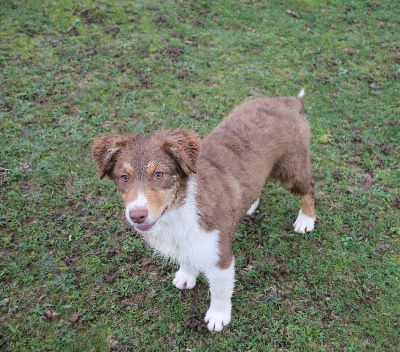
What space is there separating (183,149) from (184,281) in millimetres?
1838

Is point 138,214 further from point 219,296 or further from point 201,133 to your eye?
point 201,133

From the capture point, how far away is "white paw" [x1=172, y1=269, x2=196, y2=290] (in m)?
3.83

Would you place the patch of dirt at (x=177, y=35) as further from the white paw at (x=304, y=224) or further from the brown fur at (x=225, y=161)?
the white paw at (x=304, y=224)

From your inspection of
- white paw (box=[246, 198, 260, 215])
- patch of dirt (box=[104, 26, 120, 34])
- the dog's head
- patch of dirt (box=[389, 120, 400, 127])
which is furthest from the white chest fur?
patch of dirt (box=[104, 26, 120, 34])

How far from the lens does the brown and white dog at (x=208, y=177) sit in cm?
263

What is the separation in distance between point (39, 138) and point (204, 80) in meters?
3.19

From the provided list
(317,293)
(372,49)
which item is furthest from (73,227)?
(372,49)

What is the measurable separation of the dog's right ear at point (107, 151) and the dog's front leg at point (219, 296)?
1.35 meters

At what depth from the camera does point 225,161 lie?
333 centimetres

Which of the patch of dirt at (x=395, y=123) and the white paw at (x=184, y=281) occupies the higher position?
the patch of dirt at (x=395, y=123)

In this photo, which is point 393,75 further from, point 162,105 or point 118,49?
point 118,49

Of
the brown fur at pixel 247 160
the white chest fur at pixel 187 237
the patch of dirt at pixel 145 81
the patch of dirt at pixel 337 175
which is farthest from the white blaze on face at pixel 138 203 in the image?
the patch of dirt at pixel 145 81

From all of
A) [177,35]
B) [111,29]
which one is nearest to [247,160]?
[177,35]

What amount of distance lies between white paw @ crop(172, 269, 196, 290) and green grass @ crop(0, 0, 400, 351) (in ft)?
0.33
